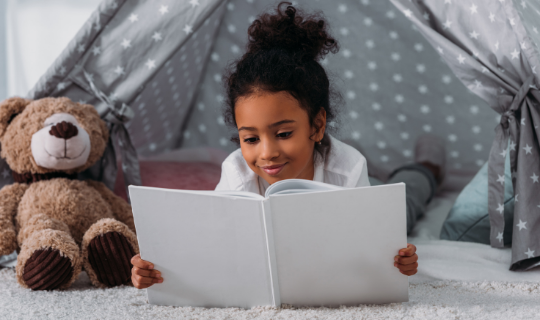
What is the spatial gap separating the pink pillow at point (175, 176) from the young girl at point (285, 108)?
0.50 metres

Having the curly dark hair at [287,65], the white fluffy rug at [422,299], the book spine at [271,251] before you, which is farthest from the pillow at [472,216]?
the book spine at [271,251]

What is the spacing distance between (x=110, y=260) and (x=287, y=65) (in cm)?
56

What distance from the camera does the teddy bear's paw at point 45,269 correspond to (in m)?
0.93

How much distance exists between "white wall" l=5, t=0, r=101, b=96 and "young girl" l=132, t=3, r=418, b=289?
1390mm

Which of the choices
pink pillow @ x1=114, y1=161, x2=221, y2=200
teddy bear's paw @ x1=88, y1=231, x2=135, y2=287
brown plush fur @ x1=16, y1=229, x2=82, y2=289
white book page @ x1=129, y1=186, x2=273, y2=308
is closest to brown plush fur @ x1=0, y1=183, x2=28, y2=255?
brown plush fur @ x1=16, y1=229, x2=82, y2=289

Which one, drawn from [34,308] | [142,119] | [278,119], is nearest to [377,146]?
[142,119]

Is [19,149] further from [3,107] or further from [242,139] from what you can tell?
[242,139]

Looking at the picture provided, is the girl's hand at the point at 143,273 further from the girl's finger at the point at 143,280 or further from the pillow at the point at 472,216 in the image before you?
the pillow at the point at 472,216

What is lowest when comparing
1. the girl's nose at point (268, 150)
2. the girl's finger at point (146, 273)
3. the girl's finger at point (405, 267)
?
the girl's finger at point (405, 267)

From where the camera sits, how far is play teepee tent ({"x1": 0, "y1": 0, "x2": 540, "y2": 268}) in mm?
1120

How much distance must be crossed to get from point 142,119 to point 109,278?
904 millimetres

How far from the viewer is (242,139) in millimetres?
975

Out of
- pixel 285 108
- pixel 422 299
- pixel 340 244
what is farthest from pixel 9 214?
pixel 422 299

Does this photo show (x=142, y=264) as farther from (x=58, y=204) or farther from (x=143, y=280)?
(x=58, y=204)
